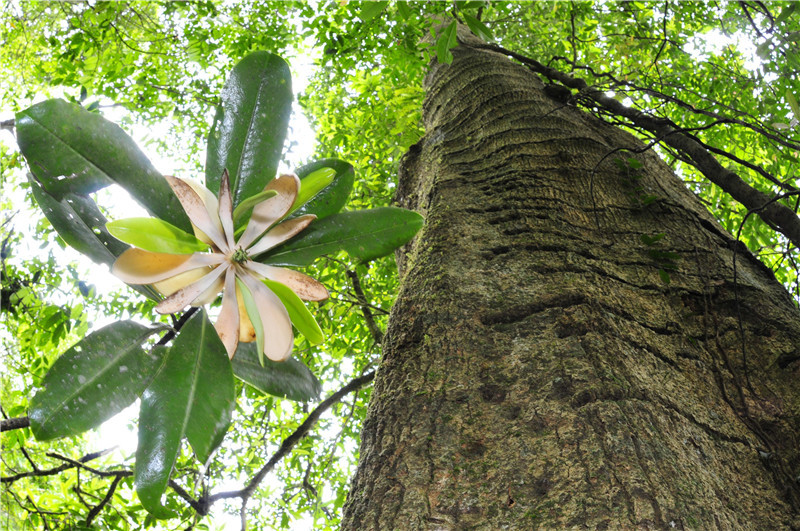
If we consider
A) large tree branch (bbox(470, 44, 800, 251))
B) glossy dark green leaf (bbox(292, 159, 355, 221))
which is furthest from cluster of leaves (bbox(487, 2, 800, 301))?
glossy dark green leaf (bbox(292, 159, 355, 221))

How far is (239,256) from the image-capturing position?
2.70ft

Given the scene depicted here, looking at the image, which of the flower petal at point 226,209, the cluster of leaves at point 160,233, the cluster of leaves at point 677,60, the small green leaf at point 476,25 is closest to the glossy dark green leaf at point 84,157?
the cluster of leaves at point 160,233

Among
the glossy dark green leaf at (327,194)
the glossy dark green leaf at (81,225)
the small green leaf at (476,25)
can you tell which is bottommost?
the glossy dark green leaf at (81,225)

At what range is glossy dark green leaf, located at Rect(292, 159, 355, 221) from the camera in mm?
954

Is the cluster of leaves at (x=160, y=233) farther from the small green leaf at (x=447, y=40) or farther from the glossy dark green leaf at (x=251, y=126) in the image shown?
the small green leaf at (x=447, y=40)

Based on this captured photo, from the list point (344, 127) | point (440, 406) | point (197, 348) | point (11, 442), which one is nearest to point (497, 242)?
point (440, 406)

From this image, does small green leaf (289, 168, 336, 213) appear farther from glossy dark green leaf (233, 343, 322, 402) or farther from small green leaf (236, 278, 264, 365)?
glossy dark green leaf (233, 343, 322, 402)

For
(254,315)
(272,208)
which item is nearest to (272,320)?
(254,315)

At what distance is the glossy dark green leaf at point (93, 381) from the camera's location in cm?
78

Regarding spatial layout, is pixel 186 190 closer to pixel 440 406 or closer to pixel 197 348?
pixel 197 348

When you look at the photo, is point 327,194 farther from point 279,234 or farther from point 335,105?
point 335,105

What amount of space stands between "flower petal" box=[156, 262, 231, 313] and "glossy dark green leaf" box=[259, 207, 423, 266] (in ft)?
0.40

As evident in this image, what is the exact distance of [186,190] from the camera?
0.78m

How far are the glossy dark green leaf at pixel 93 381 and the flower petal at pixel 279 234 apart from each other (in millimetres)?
244
